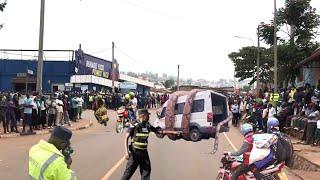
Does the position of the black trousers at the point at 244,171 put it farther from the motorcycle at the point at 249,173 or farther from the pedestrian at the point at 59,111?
the pedestrian at the point at 59,111

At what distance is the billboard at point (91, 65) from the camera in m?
67.1

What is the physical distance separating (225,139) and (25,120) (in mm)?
9467

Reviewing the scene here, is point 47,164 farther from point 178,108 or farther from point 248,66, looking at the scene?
point 248,66

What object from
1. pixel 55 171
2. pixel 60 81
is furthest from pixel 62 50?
pixel 55 171

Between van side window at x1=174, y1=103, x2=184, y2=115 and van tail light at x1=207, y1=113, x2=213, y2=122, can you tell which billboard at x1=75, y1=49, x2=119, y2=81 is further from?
van side window at x1=174, y1=103, x2=184, y2=115

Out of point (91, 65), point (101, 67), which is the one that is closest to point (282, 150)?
point (91, 65)

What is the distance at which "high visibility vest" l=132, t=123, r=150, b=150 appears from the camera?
11234 mm

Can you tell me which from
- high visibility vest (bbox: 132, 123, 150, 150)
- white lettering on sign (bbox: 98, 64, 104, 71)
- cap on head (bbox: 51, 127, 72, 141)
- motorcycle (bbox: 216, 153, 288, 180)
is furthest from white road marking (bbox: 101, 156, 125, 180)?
white lettering on sign (bbox: 98, 64, 104, 71)

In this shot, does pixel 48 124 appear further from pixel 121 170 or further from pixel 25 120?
pixel 121 170

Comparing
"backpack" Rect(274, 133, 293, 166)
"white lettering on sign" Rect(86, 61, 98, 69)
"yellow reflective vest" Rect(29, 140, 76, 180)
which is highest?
"white lettering on sign" Rect(86, 61, 98, 69)

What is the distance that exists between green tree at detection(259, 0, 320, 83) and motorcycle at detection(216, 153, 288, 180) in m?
35.7

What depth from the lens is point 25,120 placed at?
2903 cm

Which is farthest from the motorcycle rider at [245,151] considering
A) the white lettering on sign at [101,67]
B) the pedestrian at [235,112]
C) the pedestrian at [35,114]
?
the white lettering on sign at [101,67]

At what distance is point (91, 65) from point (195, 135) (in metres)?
58.9
